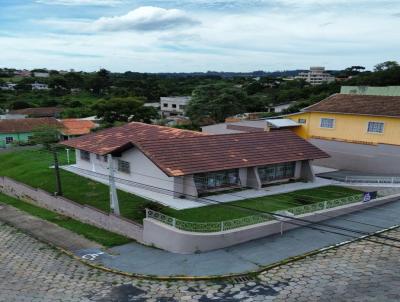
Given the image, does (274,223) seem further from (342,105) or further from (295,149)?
(342,105)

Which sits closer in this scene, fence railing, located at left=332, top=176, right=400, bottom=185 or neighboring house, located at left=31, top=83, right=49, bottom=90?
fence railing, located at left=332, top=176, right=400, bottom=185

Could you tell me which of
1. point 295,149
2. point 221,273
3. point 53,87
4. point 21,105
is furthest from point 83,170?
point 53,87

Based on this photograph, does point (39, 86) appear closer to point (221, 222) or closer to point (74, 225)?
point (74, 225)

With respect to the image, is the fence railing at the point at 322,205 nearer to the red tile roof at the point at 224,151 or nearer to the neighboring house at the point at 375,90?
the red tile roof at the point at 224,151

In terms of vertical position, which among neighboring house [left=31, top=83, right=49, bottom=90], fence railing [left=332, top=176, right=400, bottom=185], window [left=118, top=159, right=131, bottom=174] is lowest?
neighboring house [left=31, top=83, right=49, bottom=90]

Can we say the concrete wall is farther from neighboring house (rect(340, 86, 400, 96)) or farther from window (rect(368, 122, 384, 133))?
neighboring house (rect(340, 86, 400, 96))

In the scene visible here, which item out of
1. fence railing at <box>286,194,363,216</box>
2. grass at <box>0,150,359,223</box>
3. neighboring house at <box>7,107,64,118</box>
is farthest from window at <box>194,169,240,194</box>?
neighboring house at <box>7,107,64,118</box>

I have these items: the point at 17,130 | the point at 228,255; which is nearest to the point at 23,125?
the point at 17,130
